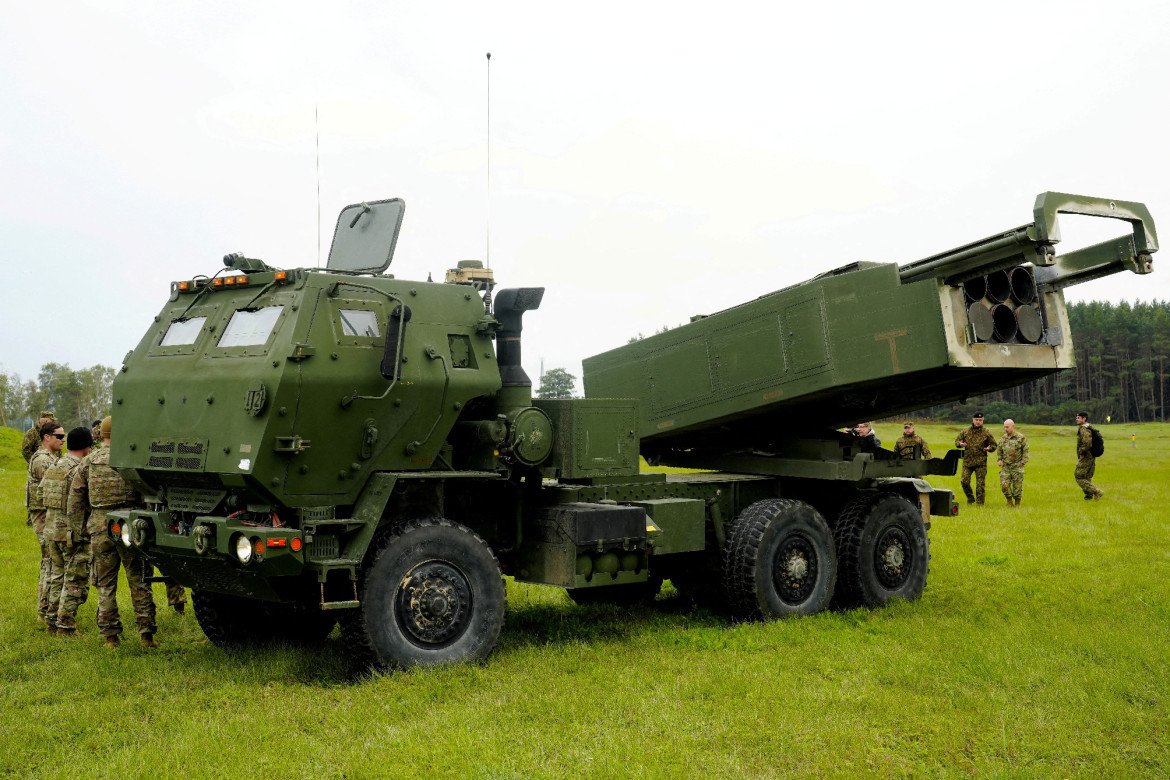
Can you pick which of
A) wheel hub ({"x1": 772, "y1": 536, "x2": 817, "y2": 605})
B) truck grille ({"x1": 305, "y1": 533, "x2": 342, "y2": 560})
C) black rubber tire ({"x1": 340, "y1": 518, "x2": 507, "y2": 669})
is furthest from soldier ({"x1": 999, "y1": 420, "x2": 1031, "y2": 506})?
truck grille ({"x1": 305, "y1": 533, "x2": 342, "y2": 560})

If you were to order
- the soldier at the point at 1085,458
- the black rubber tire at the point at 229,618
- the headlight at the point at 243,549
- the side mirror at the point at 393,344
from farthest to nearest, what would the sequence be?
the soldier at the point at 1085,458 → the black rubber tire at the point at 229,618 → the side mirror at the point at 393,344 → the headlight at the point at 243,549

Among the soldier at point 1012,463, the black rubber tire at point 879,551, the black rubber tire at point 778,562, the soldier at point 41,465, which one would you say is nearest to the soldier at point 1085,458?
the soldier at point 1012,463

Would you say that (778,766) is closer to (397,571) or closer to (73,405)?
(397,571)

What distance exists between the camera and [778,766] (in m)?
5.44

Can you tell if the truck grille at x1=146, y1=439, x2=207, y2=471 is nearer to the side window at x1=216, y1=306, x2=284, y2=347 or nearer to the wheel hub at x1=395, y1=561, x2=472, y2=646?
the side window at x1=216, y1=306, x2=284, y2=347

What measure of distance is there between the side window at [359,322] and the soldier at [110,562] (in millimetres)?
2598

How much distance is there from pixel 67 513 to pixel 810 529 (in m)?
6.51

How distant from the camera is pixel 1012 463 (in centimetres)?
1959

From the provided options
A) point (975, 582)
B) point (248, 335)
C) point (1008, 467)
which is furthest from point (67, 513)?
point (1008, 467)

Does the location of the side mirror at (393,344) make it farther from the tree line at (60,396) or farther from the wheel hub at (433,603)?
the tree line at (60,396)

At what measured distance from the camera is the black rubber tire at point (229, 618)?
837 centimetres

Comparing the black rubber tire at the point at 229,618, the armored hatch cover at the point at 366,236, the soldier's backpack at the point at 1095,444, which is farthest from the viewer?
the soldier's backpack at the point at 1095,444

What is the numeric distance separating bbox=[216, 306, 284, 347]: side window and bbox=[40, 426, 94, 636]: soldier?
2378 mm

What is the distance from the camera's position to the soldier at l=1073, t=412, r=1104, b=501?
63.9 ft
